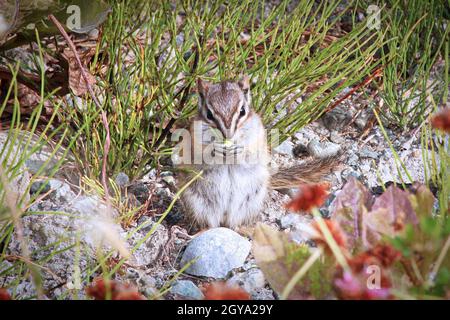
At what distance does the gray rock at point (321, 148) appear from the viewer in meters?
3.57

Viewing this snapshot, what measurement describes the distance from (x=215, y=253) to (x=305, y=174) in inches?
30.4

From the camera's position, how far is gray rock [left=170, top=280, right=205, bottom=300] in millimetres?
2412

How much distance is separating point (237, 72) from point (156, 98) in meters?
0.60

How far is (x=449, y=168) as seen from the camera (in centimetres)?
256

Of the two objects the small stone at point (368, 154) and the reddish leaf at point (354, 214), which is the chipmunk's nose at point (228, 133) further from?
the small stone at point (368, 154)

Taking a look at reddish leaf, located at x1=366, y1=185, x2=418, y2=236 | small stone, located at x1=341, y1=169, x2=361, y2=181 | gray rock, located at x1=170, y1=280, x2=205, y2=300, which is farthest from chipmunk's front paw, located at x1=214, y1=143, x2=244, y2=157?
reddish leaf, located at x1=366, y1=185, x2=418, y2=236

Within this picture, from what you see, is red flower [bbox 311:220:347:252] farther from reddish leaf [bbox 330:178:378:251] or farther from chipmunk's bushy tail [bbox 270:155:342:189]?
chipmunk's bushy tail [bbox 270:155:342:189]

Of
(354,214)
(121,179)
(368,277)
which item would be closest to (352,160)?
(121,179)

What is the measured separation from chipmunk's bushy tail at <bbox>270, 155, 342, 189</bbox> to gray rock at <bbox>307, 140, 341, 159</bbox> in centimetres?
27

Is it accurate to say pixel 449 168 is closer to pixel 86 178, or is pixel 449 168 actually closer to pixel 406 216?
pixel 406 216

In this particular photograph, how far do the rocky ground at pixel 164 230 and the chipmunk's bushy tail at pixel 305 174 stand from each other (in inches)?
3.0

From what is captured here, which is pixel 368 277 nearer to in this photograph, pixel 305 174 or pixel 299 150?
pixel 305 174

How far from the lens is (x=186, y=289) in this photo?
244cm
